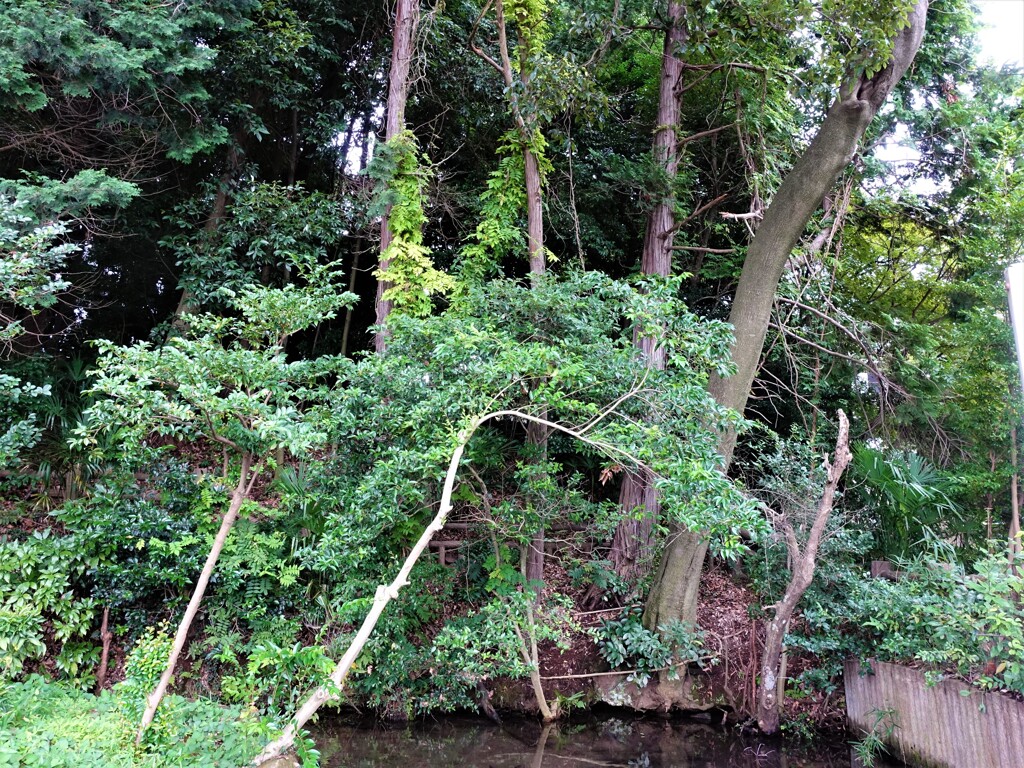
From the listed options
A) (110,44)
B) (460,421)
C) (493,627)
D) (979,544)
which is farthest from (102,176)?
(979,544)

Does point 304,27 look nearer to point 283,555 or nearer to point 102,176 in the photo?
point 102,176

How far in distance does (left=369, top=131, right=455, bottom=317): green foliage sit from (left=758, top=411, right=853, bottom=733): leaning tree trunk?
4378 millimetres

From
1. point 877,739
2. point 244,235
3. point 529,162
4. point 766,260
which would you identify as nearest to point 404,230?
point 529,162

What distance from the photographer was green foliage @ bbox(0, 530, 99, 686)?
18.5 ft

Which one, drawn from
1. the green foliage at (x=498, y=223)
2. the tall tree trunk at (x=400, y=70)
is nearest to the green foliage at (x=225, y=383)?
the tall tree trunk at (x=400, y=70)

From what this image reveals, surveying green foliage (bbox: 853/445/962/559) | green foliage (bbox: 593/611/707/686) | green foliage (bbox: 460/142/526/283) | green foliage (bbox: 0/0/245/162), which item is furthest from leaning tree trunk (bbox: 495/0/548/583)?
green foliage (bbox: 853/445/962/559)

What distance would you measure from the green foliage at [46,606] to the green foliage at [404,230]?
412 cm

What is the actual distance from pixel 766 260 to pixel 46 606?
793 cm

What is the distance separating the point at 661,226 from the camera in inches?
336

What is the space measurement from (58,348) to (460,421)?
8.15m

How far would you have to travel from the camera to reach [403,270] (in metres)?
7.57

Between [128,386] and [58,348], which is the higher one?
[58,348]

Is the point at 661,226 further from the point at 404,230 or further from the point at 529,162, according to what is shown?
the point at 404,230

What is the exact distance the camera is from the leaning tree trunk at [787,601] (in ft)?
19.2
